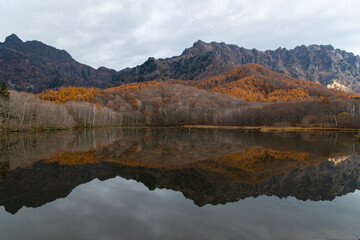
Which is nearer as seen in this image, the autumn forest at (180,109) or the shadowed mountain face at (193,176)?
the shadowed mountain face at (193,176)

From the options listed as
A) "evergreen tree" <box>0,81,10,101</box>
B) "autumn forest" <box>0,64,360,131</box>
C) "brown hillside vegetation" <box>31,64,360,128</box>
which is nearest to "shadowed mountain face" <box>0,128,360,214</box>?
"evergreen tree" <box>0,81,10,101</box>

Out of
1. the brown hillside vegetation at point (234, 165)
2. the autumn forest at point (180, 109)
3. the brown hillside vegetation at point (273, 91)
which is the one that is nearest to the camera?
the brown hillside vegetation at point (234, 165)

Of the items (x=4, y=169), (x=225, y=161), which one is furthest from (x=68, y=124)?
(x=225, y=161)

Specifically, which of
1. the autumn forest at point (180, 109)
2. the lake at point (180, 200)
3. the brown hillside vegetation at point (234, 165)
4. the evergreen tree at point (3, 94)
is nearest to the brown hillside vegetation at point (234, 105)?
the autumn forest at point (180, 109)

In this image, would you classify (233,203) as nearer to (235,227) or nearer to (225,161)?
(235,227)

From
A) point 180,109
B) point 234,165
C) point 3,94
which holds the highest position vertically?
point 3,94

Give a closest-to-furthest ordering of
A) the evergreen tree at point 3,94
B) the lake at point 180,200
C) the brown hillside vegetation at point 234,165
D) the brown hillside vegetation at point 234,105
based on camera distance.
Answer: the lake at point 180,200 < the brown hillside vegetation at point 234,165 < the evergreen tree at point 3,94 < the brown hillside vegetation at point 234,105

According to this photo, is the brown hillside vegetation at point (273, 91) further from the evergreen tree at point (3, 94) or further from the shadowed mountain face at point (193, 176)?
the evergreen tree at point (3, 94)

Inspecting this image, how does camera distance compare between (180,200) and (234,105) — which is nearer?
(180,200)

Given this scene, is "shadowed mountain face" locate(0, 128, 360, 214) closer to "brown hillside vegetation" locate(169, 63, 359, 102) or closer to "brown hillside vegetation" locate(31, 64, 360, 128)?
"brown hillside vegetation" locate(31, 64, 360, 128)

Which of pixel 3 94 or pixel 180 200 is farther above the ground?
pixel 3 94

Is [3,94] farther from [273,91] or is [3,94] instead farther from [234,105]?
[273,91]

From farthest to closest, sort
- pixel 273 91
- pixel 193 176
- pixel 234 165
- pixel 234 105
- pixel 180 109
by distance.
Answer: pixel 273 91 → pixel 234 105 → pixel 180 109 → pixel 234 165 → pixel 193 176

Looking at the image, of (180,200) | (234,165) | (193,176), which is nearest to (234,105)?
(234,165)
